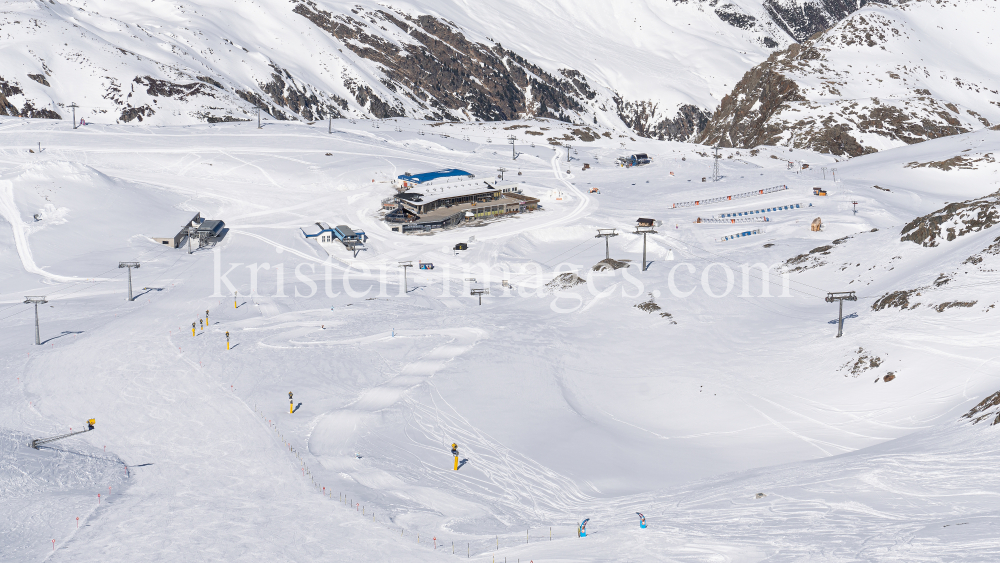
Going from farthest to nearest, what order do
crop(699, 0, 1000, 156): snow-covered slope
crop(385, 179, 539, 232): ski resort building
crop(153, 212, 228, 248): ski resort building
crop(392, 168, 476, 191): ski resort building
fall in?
crop(699, 0, 1000, 156): snow-covered slope
crop(392, 168, 476, 191): ski resort building
crop(385, 179, 539, 232): ski resort building
crop(153, 212, 228, 248): ski resort building

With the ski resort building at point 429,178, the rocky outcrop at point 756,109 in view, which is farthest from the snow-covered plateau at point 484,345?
the rocky outcrop at point 756,109

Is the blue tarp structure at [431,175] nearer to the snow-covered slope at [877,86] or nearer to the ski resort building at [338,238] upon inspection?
the ski resort building at [338,238]

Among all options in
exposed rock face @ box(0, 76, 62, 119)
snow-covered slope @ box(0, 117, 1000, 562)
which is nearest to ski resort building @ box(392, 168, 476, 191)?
snow-covered slope @ box(0, 117, 1000, 562)

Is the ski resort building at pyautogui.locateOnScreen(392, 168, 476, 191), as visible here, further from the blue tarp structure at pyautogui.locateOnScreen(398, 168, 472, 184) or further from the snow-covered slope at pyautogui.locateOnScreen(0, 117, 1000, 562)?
the snow-covered slope at pyautogui.locateOnScreen(0, 117, 1000, 562)

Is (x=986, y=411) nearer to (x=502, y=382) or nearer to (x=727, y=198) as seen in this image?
(x=502, y=382)

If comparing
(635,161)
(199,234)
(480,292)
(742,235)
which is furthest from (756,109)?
(199,234)
